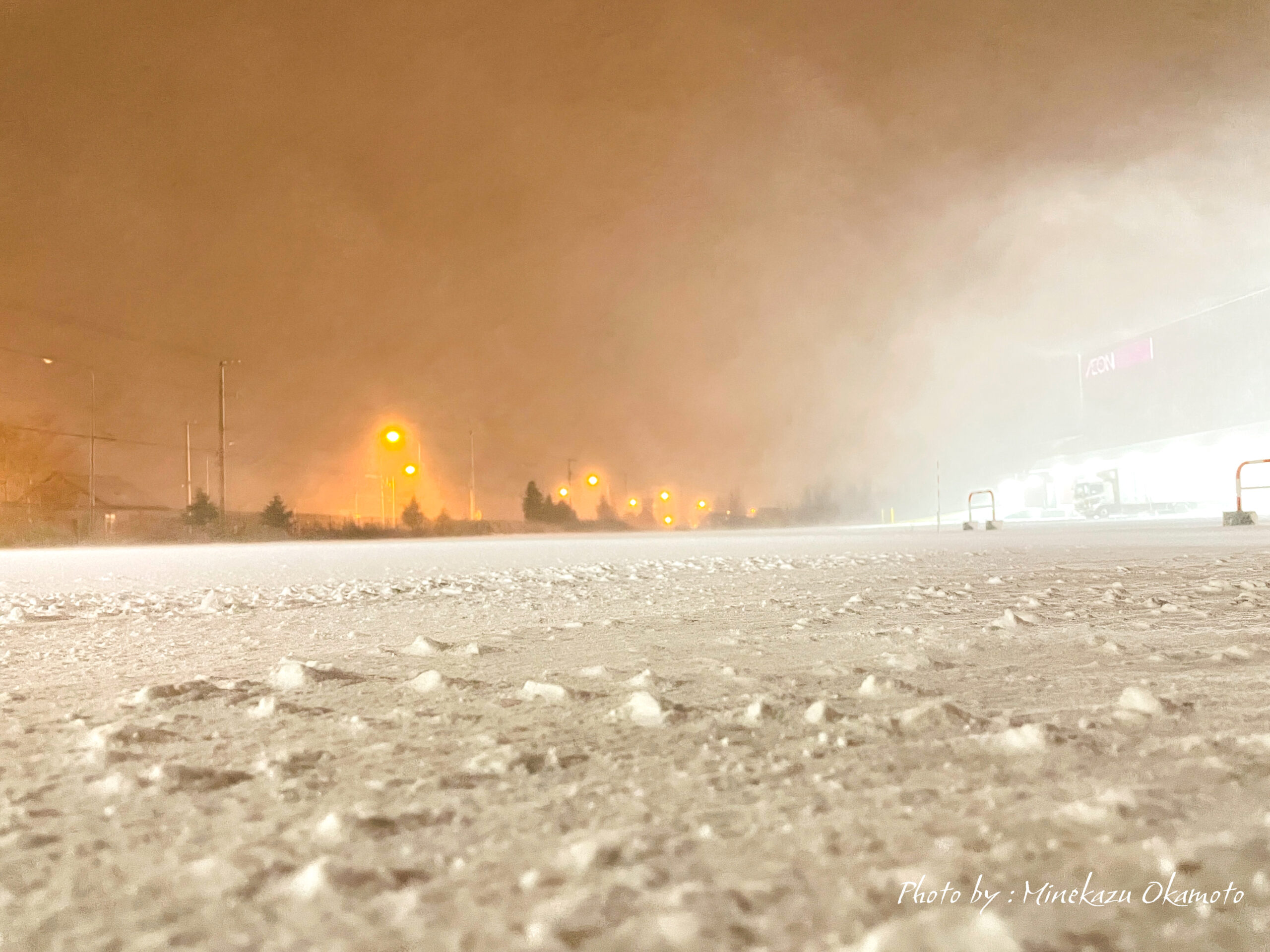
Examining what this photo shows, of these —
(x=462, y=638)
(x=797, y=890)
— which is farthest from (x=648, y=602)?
(x=797, y=890)

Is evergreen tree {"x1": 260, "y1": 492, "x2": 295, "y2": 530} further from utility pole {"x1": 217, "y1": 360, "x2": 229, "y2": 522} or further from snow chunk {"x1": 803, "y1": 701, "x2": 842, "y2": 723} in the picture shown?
snow chunk {"x1": 803, "y1": 701, "x2": 842, "y2": 723}

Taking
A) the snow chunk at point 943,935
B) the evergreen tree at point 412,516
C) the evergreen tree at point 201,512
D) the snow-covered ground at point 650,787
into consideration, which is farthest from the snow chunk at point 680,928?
the evergreen tree at point 412,516

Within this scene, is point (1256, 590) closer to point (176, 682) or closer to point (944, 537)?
point (176, 682)

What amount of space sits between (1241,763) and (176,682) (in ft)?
9.21

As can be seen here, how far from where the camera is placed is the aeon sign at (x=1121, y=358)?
36.3 meters

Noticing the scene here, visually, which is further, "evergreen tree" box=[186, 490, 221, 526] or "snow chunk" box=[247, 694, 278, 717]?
"evergreen tree" box=[186, 490, 221, 526]

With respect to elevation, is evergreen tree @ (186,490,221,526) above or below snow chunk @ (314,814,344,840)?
above

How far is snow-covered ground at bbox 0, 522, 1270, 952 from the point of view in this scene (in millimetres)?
989

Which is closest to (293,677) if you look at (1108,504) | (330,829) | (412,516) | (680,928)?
(330,829)

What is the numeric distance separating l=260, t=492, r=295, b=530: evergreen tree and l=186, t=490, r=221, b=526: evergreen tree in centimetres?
208

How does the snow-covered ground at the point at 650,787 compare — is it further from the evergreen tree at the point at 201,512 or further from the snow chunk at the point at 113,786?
the evergreen tree at the point at 201,512

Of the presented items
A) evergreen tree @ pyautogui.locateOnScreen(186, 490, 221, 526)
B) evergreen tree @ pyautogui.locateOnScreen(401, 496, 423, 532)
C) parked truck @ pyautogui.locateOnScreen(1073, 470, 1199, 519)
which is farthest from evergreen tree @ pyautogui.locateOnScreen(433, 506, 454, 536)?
parked truck @ pyautogui.locateOnScreen(1073, 470, 1199, 519)

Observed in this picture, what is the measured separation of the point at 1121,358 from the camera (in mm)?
38094

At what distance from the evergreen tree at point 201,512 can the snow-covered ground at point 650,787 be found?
35919 mm
